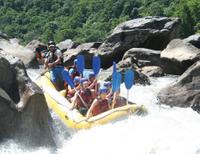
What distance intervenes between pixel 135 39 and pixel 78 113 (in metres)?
10.7

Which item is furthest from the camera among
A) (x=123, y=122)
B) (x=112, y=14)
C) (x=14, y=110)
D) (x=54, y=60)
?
Answer: (x=112, y=14)

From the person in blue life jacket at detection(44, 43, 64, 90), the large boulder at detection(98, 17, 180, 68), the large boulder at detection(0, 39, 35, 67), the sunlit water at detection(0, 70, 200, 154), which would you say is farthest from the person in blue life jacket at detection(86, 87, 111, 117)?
the large boulder at detection(98, 17, 180, 68)

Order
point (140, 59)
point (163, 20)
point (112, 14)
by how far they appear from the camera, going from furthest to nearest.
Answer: point (112, 14), point (163, 20), point (140, 59)

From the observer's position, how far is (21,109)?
9.20m

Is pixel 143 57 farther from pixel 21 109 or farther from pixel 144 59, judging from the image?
pixel 21 109

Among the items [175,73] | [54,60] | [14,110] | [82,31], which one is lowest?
[82,31]

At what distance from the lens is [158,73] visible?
18812mm

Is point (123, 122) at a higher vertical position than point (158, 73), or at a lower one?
higher

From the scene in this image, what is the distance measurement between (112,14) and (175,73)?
82453 mm

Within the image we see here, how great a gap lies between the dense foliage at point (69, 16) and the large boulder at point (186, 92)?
65765mm

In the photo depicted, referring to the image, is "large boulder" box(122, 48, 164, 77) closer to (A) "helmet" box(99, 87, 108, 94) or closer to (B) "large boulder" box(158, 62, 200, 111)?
(B) "large boulder" box(158, 62, 200, 111)

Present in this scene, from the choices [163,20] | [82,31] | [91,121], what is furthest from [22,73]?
[82,31]

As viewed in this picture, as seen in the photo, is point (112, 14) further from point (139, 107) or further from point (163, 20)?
point (139, 107)

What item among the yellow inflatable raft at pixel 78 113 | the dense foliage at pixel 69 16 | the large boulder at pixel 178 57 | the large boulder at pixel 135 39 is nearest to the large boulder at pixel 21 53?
the large boulder at pixel 135 39
